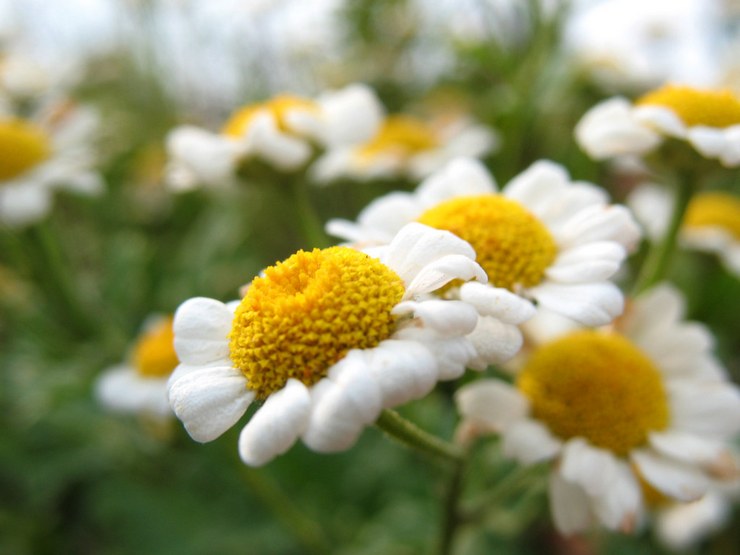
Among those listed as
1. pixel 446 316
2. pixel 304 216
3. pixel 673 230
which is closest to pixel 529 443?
pixel 446 316

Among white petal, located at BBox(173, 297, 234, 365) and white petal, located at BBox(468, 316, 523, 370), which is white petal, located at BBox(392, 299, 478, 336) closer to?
white petal, located at BBox(468, 316, 523, 370)

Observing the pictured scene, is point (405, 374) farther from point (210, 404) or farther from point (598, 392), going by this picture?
point (598, 392)

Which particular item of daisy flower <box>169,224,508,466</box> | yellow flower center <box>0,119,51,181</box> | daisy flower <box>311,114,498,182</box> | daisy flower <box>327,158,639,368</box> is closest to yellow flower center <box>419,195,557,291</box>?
daisy flower <box>327,158,639,368</box>

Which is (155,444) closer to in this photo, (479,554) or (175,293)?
(175,293)

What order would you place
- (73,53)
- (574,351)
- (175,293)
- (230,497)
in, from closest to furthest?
(574,351) < (230,497) < (175,293) < (73,53)

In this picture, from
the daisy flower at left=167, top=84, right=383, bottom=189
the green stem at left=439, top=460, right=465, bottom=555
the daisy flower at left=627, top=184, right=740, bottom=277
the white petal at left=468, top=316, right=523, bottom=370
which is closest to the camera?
the white petal at left=468, top=316, right=523, bottom=370

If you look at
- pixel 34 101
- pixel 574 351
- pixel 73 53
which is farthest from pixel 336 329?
pixel 73 53

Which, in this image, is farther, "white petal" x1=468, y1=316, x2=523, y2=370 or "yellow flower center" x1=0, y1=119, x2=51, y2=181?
"yellow flower center" x1=0, y1=119, x2=51, y2=181
